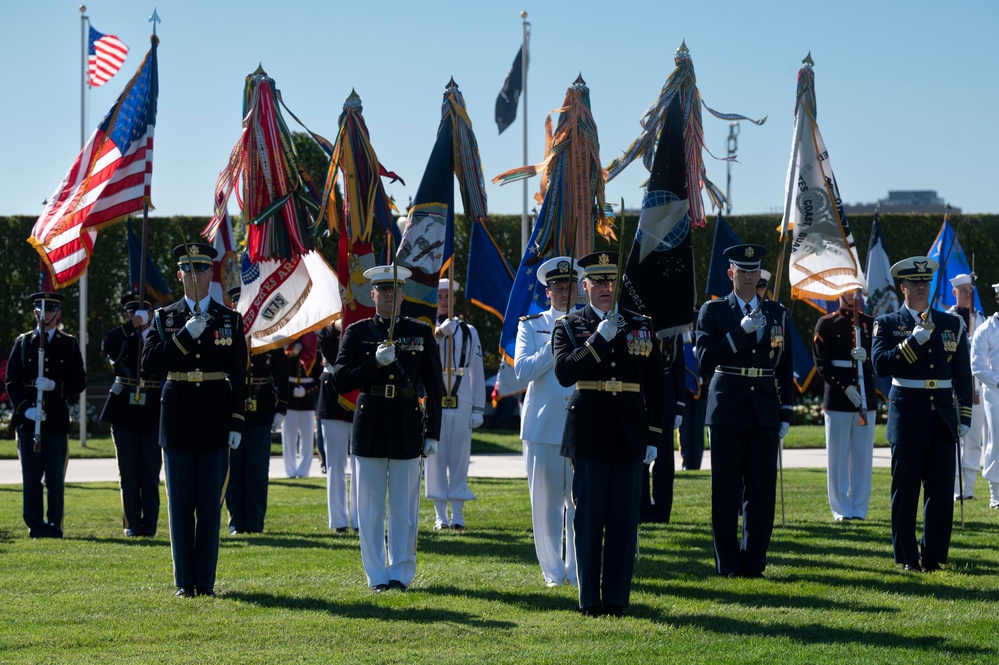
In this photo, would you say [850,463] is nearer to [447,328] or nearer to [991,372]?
[991,372]

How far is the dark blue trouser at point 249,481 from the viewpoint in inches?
476

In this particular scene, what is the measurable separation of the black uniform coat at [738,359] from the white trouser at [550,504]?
43.3 inches

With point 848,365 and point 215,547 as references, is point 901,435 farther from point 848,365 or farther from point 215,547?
point 215,547

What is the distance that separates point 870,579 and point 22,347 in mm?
7763

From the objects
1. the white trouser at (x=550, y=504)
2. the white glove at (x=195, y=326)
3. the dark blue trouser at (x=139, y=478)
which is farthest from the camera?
the dark blue trouser at (x=139, y=478)

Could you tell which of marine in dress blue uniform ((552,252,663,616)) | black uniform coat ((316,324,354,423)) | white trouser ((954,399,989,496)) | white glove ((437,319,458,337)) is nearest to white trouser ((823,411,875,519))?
white trouser ((954,399,989,496))

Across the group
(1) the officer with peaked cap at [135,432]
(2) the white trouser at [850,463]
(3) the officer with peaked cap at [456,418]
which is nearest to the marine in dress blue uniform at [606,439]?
(3) the officer with peaked cap at [456,418]

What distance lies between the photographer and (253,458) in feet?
40.2

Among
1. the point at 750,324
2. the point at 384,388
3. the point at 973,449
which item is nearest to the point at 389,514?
the point at 384,388

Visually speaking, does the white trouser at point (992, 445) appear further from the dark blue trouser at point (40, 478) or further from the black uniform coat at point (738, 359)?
the dark blue trouser at point (40, 478)

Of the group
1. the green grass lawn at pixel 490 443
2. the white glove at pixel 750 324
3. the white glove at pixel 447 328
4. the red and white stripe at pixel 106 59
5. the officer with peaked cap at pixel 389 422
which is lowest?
the green grass lawn at pixel 490 443

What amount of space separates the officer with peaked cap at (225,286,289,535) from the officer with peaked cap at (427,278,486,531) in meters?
1.57

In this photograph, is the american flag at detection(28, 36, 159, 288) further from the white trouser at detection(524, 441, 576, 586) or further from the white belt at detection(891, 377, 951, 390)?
the white belt at detection(891, 377, 951, 390)

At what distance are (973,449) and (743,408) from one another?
21.0ft
